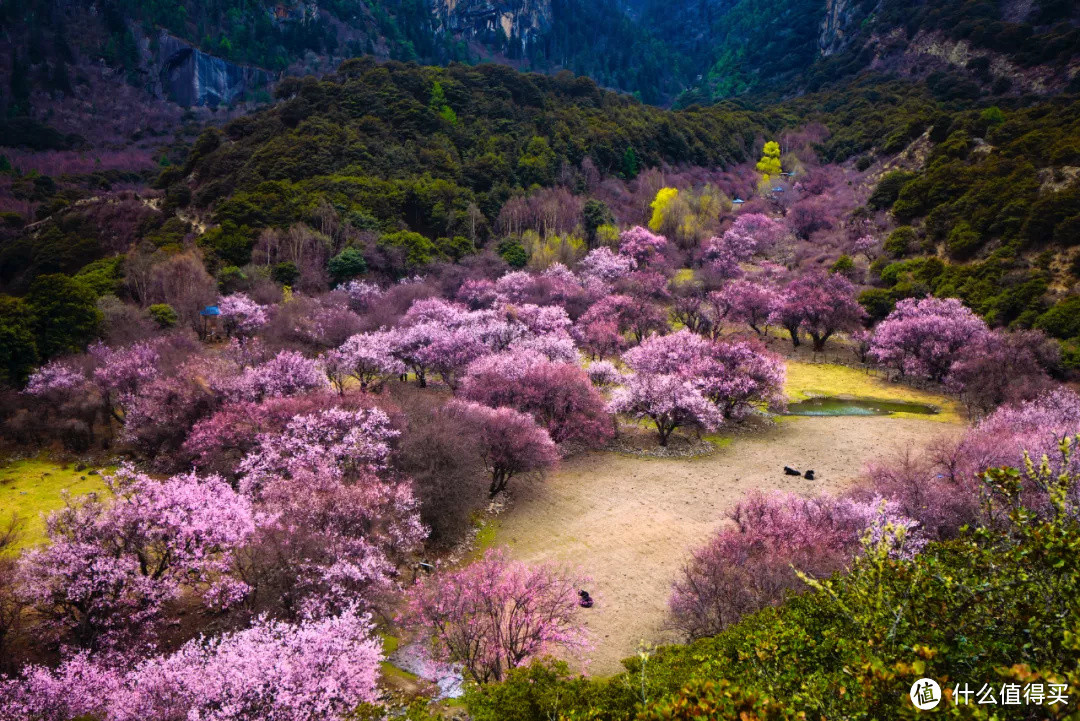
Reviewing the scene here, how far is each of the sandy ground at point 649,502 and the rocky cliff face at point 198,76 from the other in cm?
11817

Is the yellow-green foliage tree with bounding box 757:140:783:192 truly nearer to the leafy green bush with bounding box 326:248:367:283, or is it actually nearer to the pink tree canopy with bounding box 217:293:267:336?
the leafy green bush with bounding box 326:248:367:283

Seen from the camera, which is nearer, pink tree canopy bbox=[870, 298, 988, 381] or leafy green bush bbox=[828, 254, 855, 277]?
pink tree canopy bbox=[870, 298, 988, 381]

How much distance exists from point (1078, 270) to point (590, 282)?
32422 mm

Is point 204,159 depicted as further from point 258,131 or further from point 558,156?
point 558,156

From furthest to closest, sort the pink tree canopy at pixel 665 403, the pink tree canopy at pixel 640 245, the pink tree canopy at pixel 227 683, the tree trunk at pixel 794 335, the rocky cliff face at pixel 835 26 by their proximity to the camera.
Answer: the rocky cliff face at pixel 835 26
the pink tree canopy at pixel 640 245
the tree trunk at pixel 794 335
the pink tree canopy at pixel 665 403
the pink tree canopy at pixel 227 683

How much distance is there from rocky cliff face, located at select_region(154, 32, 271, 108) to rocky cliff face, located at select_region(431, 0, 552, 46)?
45948mm

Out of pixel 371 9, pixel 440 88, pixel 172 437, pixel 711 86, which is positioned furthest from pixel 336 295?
pixel 711 86

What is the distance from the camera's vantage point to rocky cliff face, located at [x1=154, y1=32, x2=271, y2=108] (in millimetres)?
105444

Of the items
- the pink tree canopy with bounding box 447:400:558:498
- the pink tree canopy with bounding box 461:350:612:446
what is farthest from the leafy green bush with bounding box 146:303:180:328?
the pink tree canopy with bounding box 447:400:558:498

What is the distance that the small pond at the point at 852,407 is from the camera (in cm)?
3169

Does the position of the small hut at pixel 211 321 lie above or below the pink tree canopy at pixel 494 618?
above

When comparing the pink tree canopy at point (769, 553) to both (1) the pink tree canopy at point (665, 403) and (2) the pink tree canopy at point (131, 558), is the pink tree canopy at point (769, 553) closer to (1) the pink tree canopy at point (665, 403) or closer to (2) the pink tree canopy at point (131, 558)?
(1) the pink tree canopy at point (665, 403)

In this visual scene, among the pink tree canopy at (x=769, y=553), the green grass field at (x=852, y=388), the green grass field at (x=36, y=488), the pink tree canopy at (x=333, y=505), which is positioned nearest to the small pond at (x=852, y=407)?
the green grass field at (x=852, y=388)

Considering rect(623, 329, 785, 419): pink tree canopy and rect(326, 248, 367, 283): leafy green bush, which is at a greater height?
rect(326, 248, 367, 283): leafy green bush
